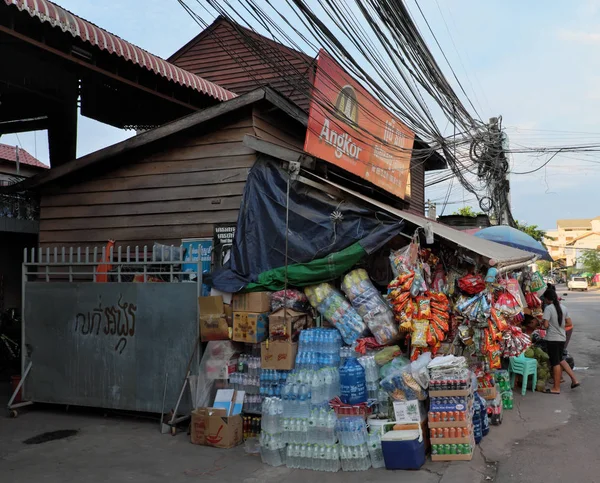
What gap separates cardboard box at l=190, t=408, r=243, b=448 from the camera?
6723 millimetres

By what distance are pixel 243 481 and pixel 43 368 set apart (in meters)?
4.46

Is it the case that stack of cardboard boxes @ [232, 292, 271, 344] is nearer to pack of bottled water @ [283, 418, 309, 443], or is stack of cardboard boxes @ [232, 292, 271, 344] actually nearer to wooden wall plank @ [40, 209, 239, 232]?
pack of bottled water @ [283, 418, 309, 443]

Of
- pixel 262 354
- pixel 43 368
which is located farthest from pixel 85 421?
pixel 262 354

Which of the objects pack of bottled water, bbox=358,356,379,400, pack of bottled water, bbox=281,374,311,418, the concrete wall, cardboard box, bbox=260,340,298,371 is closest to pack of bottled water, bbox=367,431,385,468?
pack of bottled water, bbox=358,356,379,400

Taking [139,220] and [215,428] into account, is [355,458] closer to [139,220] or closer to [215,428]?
[215,428]

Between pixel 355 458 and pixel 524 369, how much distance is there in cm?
499

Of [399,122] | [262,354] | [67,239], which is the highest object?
[399,122]

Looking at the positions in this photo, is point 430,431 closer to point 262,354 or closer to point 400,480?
point 400,480

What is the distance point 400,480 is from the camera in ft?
18.2

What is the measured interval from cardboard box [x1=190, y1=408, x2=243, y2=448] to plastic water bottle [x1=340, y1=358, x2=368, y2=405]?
148cm

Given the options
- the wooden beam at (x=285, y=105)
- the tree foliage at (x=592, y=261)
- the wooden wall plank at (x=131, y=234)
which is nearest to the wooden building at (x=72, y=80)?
the wooden wall plank at (x=131, y=234)

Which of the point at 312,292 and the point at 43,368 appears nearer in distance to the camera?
the point at 312,292

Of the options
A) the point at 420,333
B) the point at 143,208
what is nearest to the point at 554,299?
the point at 420,333

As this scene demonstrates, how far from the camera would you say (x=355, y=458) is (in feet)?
19.4
